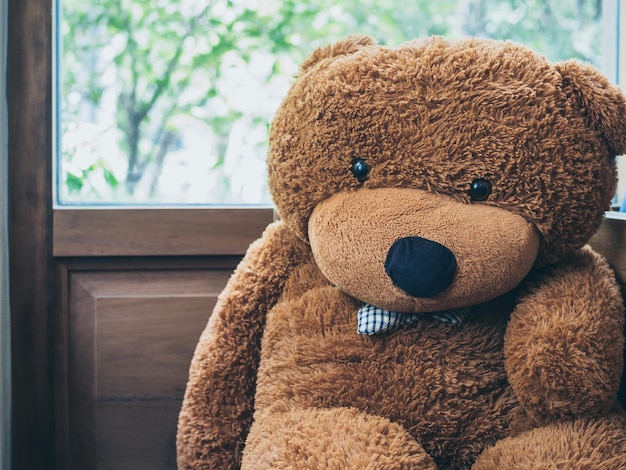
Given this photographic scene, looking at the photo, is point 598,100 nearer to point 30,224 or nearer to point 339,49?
point 339,49

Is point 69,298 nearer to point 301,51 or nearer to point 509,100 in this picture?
point 301,51

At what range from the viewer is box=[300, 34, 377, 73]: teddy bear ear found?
2.58 feet

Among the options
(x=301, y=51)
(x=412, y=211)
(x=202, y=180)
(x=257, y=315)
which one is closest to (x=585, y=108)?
(x=412, y=211)

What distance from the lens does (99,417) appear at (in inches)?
44.0

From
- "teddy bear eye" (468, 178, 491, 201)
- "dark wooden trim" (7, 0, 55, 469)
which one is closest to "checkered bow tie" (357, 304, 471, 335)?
"teddy bear eye" (468, 178, 491, 201)

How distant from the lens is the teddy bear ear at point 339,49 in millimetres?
785

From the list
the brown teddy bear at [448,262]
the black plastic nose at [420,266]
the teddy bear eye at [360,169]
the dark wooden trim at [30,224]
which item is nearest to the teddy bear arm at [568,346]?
the brown teddy bear at [448,262]

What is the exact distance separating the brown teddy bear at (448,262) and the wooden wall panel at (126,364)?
1.25 feet

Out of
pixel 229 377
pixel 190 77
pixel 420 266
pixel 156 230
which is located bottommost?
pixel 229 377

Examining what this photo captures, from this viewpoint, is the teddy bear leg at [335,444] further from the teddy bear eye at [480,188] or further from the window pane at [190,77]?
the window pane at [190,77]

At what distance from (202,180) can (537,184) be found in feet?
2.15

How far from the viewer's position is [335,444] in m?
0.67

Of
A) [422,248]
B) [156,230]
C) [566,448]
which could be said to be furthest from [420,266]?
[156,230]

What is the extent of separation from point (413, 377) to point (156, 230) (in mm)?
557
